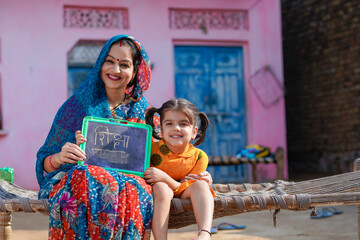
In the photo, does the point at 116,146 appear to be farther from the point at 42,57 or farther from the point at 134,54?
the point at 42,57

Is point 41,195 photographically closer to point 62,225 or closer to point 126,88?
point 62,225

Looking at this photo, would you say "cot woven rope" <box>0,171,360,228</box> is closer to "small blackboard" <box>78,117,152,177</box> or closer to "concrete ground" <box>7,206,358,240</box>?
"small blackboard" <box>78,117,152,177</box>

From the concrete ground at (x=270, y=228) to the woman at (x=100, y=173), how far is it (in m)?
1.53

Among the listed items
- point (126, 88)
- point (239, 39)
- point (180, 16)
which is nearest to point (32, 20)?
point (180, 16)

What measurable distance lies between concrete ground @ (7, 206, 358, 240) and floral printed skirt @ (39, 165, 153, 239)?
1.66 meters

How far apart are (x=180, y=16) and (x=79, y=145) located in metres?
5.84

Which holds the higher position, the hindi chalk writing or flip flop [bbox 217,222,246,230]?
the hindi chalk writing

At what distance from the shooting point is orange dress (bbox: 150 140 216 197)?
2803 millimetres

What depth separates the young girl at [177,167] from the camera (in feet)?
8.28

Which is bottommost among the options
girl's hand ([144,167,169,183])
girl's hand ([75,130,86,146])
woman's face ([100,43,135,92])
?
girl's hand ([144,167,169,183])

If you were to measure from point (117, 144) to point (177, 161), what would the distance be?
372mm

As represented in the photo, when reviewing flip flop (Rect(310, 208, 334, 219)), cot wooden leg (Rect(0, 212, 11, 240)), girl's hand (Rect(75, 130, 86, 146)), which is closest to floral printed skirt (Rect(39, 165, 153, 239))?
girl's hand (Rect(75, 130, 86, 146))

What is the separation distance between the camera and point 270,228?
445cm

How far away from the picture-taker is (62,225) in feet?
7.96
